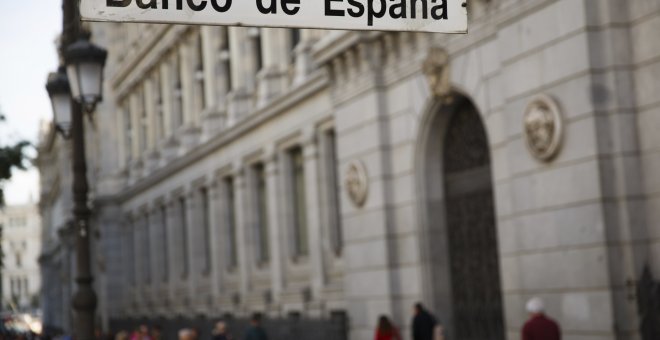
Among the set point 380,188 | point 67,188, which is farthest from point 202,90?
point 67,188

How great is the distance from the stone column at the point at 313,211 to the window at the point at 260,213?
458cm

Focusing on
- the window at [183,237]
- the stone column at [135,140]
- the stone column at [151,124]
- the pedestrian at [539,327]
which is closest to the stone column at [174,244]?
the window at [183,237]

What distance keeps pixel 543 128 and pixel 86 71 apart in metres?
6.28

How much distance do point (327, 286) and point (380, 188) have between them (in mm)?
5183

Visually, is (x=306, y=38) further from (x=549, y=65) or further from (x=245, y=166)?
(x=549, y=65)

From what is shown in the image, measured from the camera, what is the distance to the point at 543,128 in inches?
626

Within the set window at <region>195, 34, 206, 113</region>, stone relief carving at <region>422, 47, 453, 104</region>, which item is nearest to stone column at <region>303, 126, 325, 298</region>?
stone relief carving at <region>422, 47, 453, 104</region>

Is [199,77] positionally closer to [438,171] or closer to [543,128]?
[438,171]

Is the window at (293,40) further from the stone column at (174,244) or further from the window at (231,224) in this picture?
the stone column at (174,244)

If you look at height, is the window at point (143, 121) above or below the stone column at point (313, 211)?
above

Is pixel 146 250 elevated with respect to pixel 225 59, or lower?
lower

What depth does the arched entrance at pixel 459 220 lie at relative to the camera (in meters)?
19.4

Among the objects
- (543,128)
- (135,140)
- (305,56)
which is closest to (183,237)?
(135,140)

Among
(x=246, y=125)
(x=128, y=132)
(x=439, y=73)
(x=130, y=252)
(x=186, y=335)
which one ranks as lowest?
(x=186, y=335)
